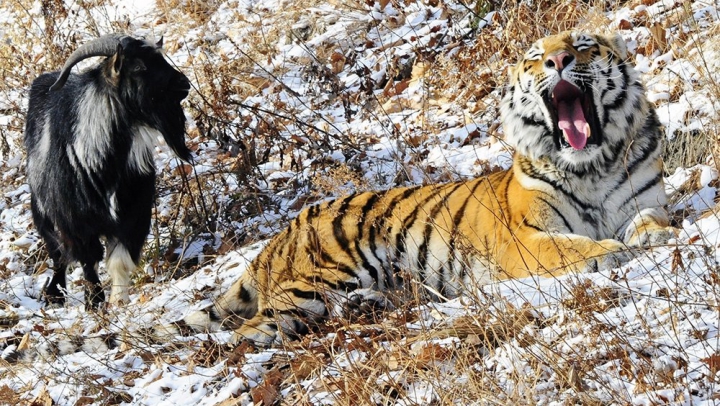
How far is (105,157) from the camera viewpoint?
6.63 metres

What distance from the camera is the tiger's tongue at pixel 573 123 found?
4887 millimetres

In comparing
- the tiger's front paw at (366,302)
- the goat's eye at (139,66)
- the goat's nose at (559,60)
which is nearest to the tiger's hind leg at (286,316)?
the tiger's front paw at (366,302)

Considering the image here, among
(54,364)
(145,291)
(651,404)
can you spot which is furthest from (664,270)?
(145,291)

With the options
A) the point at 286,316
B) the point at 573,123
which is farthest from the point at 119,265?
the point at 573,123

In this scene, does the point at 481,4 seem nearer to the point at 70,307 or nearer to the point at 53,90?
the point at 53,90

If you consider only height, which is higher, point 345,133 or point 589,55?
point 589,55

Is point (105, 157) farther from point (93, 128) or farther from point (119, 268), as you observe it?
point (119, 268)

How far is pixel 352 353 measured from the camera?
3.96 metres

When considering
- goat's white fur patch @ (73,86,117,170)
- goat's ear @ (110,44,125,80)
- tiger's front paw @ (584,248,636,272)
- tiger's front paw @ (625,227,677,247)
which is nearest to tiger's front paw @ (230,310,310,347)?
tiger's front paw @ (584,248,636,272)

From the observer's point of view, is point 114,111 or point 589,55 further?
point 114,111

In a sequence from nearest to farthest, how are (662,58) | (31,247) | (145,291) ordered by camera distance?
(145,291)
(662,58)
(31,247)

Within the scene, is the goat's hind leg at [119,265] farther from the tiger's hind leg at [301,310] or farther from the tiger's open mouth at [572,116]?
the tiger's open mouth at [572,116]

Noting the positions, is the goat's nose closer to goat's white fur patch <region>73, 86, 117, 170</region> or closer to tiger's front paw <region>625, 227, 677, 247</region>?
tiger's front paw <region>625, 227, 677, 247</region>

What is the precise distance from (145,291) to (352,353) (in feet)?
9.43
